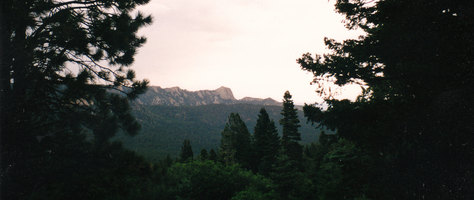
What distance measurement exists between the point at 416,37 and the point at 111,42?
909 cm

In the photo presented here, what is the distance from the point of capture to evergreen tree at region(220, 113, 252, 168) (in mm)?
41344

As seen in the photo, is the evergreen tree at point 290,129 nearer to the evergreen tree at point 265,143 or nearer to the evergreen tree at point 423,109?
the evergreen tree at point 265,143

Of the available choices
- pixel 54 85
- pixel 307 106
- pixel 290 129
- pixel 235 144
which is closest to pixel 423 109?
pixel 307 106

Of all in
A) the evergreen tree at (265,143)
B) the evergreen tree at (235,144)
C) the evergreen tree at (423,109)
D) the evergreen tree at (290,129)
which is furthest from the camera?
the evergreen tree at (235,144)

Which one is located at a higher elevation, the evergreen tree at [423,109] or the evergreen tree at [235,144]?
the evergreen tree at [423,109]

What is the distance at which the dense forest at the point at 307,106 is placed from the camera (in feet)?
18.3

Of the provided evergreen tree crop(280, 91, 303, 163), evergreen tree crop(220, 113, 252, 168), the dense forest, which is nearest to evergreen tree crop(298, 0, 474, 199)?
the dense forest

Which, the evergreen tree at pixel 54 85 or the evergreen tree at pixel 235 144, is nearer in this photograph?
the evergreen tree at pixel 54 85

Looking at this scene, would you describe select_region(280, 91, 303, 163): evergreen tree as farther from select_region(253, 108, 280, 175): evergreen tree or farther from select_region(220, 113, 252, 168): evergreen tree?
select_region(220, 113, 252, 168): evergreen tree

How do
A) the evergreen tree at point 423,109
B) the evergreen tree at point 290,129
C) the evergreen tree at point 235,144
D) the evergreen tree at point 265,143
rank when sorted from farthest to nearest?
the evergreen tree at point 235,144 → the evergreen tree at point 265,143 → the evergreen tree at point 290,129 → the evergreen tree at point 423,109

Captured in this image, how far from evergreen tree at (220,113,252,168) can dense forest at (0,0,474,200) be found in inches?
1304

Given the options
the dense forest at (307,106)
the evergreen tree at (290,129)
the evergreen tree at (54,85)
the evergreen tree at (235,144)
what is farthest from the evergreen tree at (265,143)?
the evergreen tree at (54,85)

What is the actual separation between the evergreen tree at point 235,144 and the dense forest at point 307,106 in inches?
1304

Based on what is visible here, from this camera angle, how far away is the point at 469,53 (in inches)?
219
